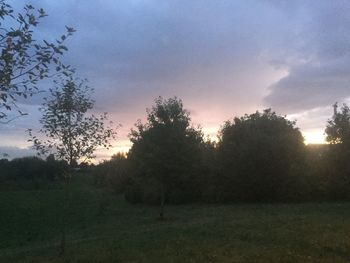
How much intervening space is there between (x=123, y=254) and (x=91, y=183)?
100842mm

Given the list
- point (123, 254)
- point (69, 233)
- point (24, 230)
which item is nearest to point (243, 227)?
point (123, 254)

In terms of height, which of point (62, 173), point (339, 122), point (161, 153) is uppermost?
point (339, 122)

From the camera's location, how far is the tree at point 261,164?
4959 centimetres

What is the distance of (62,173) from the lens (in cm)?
1938

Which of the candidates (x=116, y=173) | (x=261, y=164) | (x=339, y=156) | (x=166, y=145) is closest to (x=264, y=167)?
(x=261, y=164)

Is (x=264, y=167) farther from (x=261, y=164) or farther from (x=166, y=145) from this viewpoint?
(x=166, y=145)

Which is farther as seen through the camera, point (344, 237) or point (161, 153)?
point (161, 153)

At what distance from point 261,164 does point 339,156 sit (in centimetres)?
689

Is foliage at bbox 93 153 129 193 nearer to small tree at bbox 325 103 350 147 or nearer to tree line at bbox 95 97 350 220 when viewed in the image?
Result: tree line at bbox 95 97 350 220

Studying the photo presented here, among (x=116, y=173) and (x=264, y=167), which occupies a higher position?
(x=116, y=173)

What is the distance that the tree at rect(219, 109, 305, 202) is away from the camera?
163 feet

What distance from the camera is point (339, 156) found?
47.4 metres

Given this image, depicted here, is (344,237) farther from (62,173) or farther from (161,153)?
(161,153)

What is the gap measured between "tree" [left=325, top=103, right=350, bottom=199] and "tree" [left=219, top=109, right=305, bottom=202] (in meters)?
3.11
